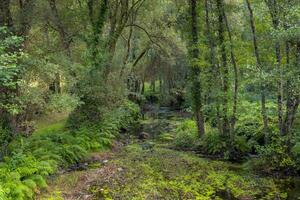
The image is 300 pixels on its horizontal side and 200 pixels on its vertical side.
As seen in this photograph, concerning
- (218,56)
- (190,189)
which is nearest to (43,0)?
(218,56)

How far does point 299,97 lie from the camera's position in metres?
15.1

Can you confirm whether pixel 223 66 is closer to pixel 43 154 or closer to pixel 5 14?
pixel 43 154

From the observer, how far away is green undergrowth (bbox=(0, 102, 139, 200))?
11.6 meters

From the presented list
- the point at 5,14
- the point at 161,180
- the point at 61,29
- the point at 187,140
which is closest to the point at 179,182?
the point at 161,180

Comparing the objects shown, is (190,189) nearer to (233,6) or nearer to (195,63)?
(195,63)

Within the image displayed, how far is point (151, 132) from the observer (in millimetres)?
29141

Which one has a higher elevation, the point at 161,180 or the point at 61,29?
the point at 61,29

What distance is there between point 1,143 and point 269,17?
1299 centimetres

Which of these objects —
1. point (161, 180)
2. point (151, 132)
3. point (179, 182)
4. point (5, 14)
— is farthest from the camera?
point (151, 132)

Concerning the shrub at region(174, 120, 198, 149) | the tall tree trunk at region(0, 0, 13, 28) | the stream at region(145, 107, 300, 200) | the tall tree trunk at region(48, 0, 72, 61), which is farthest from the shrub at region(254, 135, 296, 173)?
the tall tree trunk at region(0, 0, 13, 28)

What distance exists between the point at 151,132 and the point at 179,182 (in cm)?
1450

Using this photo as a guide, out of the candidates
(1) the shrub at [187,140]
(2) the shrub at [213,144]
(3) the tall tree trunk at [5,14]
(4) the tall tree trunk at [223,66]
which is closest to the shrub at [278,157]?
(4) the tall tree trunk at [223,66]

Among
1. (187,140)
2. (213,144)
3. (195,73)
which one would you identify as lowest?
(187,140)

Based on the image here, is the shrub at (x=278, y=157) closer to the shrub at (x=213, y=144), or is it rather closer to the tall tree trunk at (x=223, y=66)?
the tall tree trunk at (x=223, y=66)
